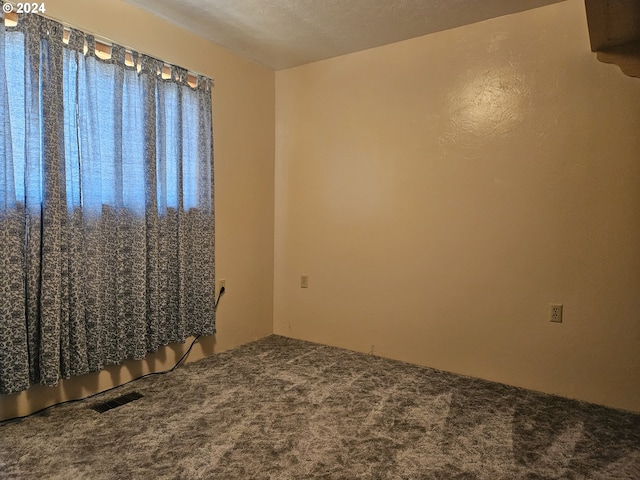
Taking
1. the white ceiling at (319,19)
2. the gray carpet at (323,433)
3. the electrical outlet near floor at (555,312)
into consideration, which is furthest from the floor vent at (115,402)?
the electrical outlet near floor at (555,312)

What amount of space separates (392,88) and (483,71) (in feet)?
2.13

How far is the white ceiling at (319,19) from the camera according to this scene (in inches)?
94.0

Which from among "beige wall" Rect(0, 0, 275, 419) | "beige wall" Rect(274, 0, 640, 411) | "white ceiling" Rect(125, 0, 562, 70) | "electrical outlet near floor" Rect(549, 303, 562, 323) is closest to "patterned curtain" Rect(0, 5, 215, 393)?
"beige wall" Rect(0, 0, 275, 419)

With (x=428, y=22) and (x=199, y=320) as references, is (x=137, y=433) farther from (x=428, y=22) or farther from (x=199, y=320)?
(x=428, y=22)

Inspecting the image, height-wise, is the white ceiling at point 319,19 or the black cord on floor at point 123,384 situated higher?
the white ceiling at point 319,19

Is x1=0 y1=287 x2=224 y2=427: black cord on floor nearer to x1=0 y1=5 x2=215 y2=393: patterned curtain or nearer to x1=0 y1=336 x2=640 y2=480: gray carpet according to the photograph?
x1=0 y1=336 x2=640 y2=480: gray carpet

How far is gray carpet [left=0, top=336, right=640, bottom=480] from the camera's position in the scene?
5.37 ft

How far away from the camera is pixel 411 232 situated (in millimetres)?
2924

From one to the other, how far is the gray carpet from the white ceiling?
2373 mm

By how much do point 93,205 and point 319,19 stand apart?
1.84 meters

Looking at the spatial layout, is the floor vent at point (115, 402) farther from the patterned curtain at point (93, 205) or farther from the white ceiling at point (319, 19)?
the white ceiling at point (319, 19)

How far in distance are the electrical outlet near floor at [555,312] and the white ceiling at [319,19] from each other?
1.84m

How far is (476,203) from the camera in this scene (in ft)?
8.71

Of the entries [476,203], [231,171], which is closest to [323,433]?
[476,203]
